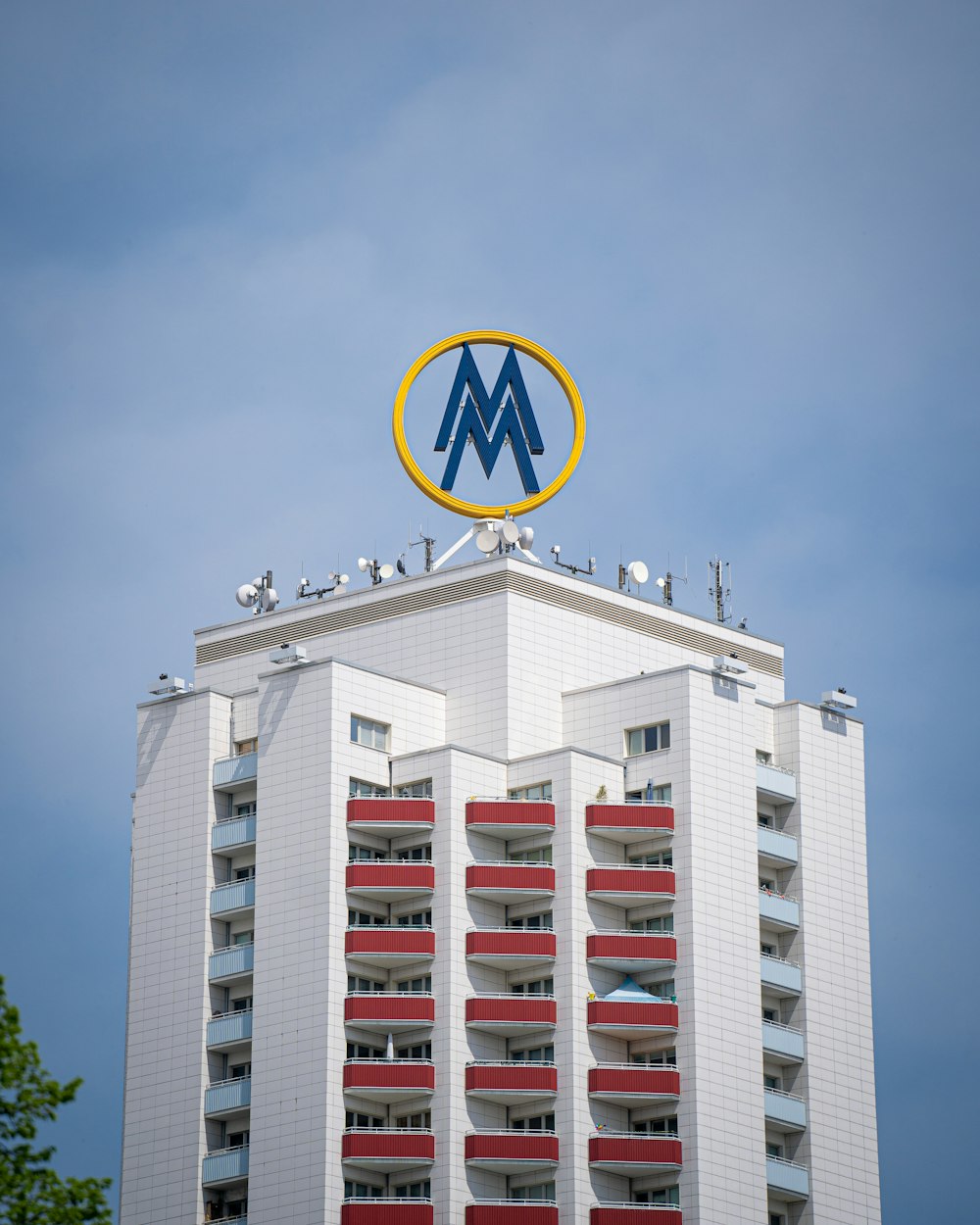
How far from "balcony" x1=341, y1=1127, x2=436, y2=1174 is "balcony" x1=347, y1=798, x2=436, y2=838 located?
15.0 meters

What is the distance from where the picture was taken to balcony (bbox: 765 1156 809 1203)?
135625mm

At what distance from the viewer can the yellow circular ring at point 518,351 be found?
146750mm

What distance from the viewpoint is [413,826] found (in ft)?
442

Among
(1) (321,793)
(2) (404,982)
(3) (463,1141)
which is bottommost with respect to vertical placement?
(3) (463,1141)

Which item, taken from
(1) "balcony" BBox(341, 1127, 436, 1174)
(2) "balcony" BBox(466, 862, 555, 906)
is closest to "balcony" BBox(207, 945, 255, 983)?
(1) "balcony" BBox(341, 1127, 436, 1174)

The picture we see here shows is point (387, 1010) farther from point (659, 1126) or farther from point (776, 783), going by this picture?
point (776, 783)

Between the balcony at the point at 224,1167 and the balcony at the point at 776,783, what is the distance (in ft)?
108

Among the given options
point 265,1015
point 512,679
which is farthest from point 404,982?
point 512,679

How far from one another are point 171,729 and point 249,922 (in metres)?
12.2

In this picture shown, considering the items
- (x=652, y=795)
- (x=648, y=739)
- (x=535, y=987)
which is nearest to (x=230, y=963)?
(x=535, y=987)

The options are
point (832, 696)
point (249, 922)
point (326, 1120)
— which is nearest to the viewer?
point (326, 1120)

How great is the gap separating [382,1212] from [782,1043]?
929 inches

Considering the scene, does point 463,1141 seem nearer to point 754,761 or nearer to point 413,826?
point 413,826

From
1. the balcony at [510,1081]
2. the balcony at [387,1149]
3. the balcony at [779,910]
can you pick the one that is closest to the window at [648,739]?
the balcony at [779,910]
